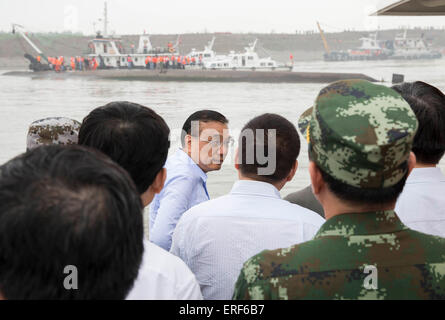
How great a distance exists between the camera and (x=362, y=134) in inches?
42.9

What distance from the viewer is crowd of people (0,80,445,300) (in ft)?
2.72

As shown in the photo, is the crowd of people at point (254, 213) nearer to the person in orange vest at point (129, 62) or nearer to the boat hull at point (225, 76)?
the boat hull at point (225, 76)

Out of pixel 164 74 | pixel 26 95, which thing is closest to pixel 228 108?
pixel 26 95

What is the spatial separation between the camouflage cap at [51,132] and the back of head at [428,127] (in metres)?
1.28

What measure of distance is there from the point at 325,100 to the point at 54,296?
0.69 metres

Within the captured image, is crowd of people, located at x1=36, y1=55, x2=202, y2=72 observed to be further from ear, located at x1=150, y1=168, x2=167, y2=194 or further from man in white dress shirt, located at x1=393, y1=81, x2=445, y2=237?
ear, located at x1=150, y1=168, x2=167, y2=194

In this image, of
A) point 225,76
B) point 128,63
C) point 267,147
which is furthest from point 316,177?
point 128,63

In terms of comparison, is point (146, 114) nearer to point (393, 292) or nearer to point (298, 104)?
point (393, 292)

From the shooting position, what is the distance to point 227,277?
171 centimetres

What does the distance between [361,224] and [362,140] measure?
0.64 feet

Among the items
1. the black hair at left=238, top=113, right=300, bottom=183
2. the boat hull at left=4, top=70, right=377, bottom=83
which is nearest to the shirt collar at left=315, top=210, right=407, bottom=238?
the black hair at left=238, top=113, right=300, bottom=183

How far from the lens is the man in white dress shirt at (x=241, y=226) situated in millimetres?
1678

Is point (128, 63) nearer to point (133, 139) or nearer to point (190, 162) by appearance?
point (190, 162)

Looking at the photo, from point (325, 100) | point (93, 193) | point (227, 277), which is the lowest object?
point (227, 277)
